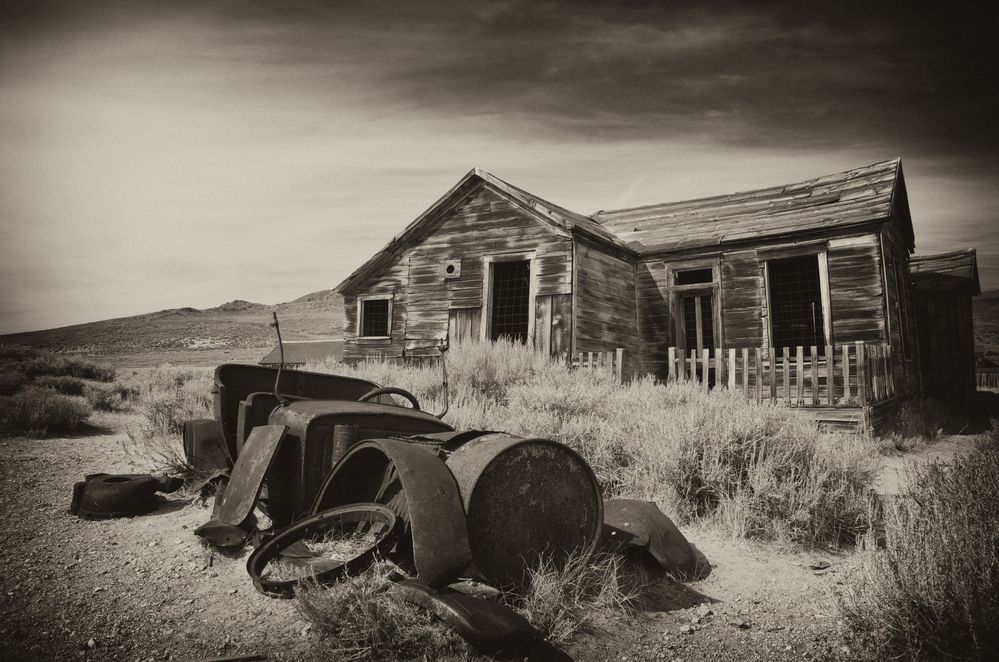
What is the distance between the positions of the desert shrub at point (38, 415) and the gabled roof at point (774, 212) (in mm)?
12013

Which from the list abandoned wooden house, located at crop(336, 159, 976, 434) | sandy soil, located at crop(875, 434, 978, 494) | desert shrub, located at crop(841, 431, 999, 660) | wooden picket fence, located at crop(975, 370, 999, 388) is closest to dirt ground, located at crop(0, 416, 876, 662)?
desert shrub, located at crop(841, 431, 999, 660)

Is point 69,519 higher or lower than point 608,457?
lower

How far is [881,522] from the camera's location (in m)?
4.23

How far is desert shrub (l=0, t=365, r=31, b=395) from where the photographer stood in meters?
11.2

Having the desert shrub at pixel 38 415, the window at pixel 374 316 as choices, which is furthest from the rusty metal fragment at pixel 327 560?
the window at pixel 374 316

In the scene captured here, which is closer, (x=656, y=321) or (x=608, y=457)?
(x=608, y=457)

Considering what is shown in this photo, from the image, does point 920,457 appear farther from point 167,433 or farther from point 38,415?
point 38,415

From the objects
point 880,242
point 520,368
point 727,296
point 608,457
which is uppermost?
point 880,242

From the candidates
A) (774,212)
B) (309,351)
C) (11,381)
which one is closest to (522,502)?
(774,212)

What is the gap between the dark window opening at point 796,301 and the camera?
474 inches

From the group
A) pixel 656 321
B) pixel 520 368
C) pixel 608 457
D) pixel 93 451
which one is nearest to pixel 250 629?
pixel 608 457

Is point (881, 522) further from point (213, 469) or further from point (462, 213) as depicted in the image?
point (462, 213)

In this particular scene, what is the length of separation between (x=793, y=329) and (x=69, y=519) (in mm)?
13013

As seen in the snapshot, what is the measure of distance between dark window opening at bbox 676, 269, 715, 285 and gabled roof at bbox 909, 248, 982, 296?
21.1 ft
